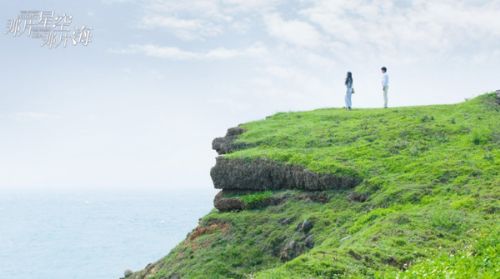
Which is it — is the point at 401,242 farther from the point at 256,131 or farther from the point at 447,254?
the point at 256,131

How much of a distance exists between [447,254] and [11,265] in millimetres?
164112

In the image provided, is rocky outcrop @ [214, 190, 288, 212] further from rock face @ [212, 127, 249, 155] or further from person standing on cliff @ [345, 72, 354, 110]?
person standing on cliff @ [345, 72, 354, 110]

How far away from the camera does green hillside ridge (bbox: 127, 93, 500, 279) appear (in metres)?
14.1

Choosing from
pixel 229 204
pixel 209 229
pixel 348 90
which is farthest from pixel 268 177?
pixel 348 90

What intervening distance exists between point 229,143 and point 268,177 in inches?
252

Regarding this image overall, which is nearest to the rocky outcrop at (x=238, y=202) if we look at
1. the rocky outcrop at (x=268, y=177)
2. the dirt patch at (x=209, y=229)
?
the rocky outcrop at (x=268, y=177)

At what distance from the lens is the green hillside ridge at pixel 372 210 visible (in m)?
14.1

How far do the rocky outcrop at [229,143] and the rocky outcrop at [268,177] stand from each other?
3618 millimetres

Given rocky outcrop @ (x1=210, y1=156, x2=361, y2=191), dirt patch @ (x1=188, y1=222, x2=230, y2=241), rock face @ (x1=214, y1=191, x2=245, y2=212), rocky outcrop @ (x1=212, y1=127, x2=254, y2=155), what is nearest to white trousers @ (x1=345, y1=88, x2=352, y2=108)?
rocky outcrop @ (x1=212, y1=127, x2=254, y2=155)

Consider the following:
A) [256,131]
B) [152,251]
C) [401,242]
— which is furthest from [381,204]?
[152,251]

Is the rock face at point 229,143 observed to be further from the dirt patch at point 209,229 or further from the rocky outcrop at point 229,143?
the dirt patch at point 209,229

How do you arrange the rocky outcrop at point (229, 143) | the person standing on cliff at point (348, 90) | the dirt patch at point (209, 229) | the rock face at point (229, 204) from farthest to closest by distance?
the person standing on cliff at point (348, 90)
the rocky outcrop at point (229, 143)
the rock face at point (229, 204)
the dirt patch at point (209, 229)

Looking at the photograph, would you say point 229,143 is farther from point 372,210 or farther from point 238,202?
point 372,210

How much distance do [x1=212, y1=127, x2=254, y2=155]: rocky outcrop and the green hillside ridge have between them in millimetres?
506
